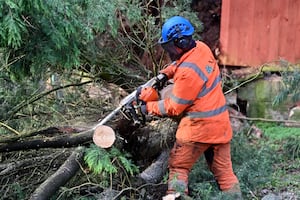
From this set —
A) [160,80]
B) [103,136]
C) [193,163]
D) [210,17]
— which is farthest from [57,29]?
[210,17]

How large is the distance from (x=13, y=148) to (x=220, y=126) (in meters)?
1.92

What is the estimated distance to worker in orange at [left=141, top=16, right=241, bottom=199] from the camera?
15.4 ft

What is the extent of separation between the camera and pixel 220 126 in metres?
4.89

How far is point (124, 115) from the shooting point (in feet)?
16.4

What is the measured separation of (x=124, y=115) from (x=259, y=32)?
13.7 feet

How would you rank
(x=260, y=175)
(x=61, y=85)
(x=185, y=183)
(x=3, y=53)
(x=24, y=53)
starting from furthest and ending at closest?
(x=61, y=85)
(x=260, y=175)
(x=185, y=183)
(x=3, y=53)
(x=24, y=53)

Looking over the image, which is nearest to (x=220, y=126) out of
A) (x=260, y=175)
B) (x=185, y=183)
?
(x=185, y=183)

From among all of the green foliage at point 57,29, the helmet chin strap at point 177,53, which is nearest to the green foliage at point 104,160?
the green foliage at point 57,29

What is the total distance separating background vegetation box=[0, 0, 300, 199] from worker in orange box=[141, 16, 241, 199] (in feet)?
1.00

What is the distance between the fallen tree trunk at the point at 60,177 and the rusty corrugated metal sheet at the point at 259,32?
442cm

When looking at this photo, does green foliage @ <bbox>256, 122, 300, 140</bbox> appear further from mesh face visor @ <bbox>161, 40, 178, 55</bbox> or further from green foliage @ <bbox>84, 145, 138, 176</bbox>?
green foliage @ <bbox>84, 145, 138, 176</bbox>

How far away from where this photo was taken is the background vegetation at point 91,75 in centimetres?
397

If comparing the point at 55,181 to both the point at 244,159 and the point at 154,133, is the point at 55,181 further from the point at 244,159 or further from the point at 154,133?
the point at 244,159

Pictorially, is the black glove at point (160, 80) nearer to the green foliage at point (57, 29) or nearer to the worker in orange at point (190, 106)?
A: the worker in orange at point (190, 106)
